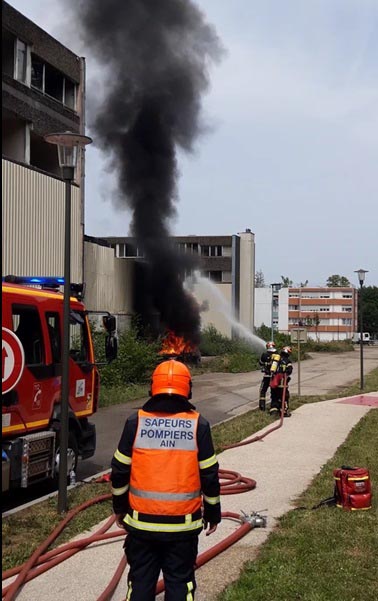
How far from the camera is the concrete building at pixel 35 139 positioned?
1759cm

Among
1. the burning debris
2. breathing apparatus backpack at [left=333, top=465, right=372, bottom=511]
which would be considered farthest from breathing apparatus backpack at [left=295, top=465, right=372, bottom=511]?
the burning debris

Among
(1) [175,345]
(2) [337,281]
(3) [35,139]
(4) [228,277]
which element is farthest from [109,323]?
(2) [337,281]

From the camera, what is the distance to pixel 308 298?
10800 centimetres

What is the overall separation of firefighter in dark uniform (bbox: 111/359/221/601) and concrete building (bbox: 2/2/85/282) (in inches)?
540

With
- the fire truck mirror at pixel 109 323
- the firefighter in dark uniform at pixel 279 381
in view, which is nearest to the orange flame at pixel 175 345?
the firefighter in dark uniform at pixel 279 381

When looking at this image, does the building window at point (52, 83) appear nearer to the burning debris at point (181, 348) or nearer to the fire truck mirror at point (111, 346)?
the burning debris at point (181, 348)

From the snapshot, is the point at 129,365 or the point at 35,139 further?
the point at 35,139

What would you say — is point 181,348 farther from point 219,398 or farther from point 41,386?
point 41,386

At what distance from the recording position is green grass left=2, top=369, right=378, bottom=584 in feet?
14.0

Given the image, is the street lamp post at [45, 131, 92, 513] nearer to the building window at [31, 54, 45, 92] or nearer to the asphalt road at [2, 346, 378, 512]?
the asphalt road at [2, 346, 378, 512]

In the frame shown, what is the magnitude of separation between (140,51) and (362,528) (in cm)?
2358

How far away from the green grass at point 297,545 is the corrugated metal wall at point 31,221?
1103 centimetres

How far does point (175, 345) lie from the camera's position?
27.2 meters

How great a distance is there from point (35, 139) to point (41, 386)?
15917mm
